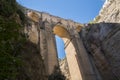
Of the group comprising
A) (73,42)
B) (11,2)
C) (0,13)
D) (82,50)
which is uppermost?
(73,42)

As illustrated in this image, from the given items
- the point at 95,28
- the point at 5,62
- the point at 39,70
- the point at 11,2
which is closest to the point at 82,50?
the point at 95,28

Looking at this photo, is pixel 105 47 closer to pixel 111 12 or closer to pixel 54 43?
pixel 111 12

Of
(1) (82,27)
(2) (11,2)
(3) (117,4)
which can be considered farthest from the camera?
(1) (82,27)

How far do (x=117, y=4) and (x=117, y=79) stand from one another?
8.34 metres

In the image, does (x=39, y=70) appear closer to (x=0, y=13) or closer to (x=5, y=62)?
(x=0, y=13)

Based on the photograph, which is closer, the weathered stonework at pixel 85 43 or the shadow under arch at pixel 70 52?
the weathered stonework at pixel 85 43

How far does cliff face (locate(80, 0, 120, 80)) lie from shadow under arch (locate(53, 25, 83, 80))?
193 cm

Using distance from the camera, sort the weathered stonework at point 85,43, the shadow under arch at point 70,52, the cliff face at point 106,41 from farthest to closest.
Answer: the shadow under arch at point 70,52
the cliff face at point 106,41
the weathered stonework at point 85,43

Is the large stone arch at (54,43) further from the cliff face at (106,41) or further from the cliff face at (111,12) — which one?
the cliff face at (111,12)

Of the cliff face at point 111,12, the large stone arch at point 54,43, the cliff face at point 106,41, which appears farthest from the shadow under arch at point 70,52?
the cliff face at point 111,12

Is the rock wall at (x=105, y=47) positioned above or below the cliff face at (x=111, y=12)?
below

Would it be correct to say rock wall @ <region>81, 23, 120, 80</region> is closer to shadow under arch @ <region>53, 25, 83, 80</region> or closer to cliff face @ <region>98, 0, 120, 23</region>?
cliff face @ <region>98, 0, 120, 23</region>

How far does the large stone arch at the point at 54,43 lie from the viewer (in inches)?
656

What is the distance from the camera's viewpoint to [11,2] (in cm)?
704
